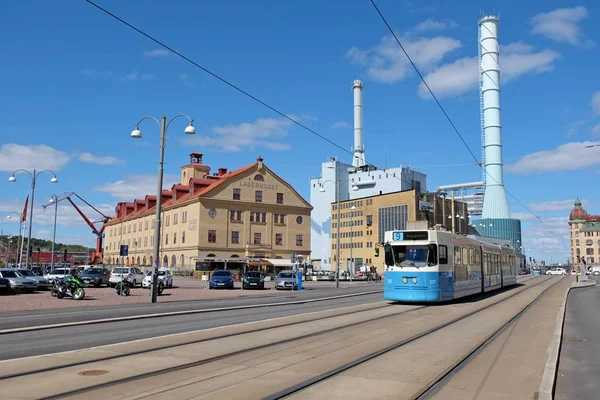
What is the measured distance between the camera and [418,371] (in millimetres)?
8797

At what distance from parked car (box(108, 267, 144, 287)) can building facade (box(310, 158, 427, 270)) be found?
296 feet

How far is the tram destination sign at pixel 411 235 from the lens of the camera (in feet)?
70.6

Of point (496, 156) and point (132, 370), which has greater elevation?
point (496, 156)

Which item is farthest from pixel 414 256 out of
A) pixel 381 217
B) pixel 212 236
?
pixel 381 217

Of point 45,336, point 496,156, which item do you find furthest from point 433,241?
point 496,156

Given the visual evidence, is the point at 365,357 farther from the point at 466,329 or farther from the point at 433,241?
the point at 433,241

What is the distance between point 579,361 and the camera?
10250 millimetres

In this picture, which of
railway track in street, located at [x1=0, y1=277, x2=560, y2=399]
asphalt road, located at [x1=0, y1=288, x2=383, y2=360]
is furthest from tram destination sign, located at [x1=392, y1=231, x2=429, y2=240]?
railway track in street, located at [x1=0, y1=277, x2=560, y2=399]

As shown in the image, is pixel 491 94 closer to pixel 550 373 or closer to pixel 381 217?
pixel 381 217

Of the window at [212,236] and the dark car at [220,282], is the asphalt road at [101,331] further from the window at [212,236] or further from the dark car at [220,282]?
the window at [212,236]

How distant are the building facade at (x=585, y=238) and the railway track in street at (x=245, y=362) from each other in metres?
171

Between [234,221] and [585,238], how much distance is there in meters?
142

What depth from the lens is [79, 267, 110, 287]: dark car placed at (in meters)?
41.8

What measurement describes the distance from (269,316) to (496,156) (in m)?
130
